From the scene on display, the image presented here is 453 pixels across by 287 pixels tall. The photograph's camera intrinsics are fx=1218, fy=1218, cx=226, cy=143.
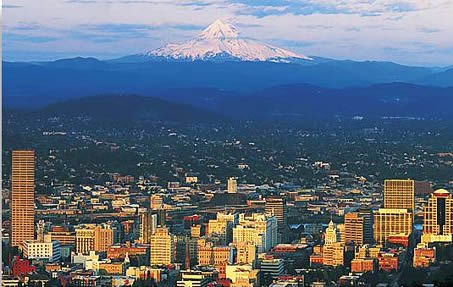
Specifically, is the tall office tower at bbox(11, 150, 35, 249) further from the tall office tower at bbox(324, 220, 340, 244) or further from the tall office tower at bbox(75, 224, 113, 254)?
the tall office tower at bbox(324, 220, 340, 244)

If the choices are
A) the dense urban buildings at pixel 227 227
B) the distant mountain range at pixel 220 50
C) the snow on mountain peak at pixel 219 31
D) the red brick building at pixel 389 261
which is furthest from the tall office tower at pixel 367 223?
the distant mountain range at pixel 220 50

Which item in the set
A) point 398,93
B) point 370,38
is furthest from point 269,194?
point 398,93

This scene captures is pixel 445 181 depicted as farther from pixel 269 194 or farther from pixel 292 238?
pixel 292 238

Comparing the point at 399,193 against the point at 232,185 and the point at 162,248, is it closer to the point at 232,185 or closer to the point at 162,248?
the point at 232,185

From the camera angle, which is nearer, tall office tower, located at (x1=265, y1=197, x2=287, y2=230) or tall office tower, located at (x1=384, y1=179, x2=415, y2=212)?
tall office tower, located at (x1=265, y1=197, x2=287, y2=230)

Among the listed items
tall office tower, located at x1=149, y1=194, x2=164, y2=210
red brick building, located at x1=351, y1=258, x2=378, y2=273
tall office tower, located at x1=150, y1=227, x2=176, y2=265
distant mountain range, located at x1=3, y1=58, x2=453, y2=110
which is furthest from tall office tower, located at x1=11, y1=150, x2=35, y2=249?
distant mountain range, located at x1=3, y1=58, x2=453, y2=110

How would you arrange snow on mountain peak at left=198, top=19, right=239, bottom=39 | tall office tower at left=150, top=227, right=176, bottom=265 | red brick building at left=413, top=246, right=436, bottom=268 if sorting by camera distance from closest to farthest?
red brick building at left=413, top=246, right=436, bottom=268 → tall office tower at left=150, top=227, right=176, bottom=265 → snow on mountain peak at left=198, top=19, right=239, bottom=39

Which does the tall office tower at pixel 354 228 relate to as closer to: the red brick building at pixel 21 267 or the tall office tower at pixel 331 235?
the tall office tower at pixel 331 235
